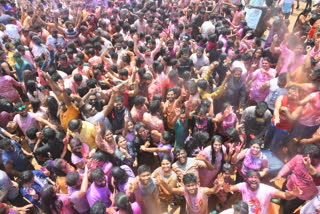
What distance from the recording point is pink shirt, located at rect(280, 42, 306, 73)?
4980mm

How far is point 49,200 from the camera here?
2787 millimetres

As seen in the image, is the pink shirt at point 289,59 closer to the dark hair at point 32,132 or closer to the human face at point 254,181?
the human face at point 254,181

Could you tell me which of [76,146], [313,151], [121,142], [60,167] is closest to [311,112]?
[313,151]

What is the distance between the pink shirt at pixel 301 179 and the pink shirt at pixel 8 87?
6.20 meters

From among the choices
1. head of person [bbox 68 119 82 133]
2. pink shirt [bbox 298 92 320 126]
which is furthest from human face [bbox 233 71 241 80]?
head of person [bbox 68 119 82 133]

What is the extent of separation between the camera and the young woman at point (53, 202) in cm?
275

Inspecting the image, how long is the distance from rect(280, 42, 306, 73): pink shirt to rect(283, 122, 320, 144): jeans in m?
1.41

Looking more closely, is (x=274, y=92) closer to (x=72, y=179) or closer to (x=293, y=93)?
(x=293, y=93)

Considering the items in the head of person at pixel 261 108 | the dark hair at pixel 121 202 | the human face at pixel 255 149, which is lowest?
the dark hair at pixel 121 202

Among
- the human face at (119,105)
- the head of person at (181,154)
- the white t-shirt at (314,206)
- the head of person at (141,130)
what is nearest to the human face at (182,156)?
the head of person at (181,154)

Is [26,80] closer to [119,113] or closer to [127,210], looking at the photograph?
[119,113]

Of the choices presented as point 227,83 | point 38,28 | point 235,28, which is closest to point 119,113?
point 227,83

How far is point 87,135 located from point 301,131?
13.1 ft

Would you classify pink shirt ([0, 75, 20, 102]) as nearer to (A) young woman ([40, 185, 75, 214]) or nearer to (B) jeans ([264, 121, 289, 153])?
(A) young woman ([40, 185, 75, 214])
